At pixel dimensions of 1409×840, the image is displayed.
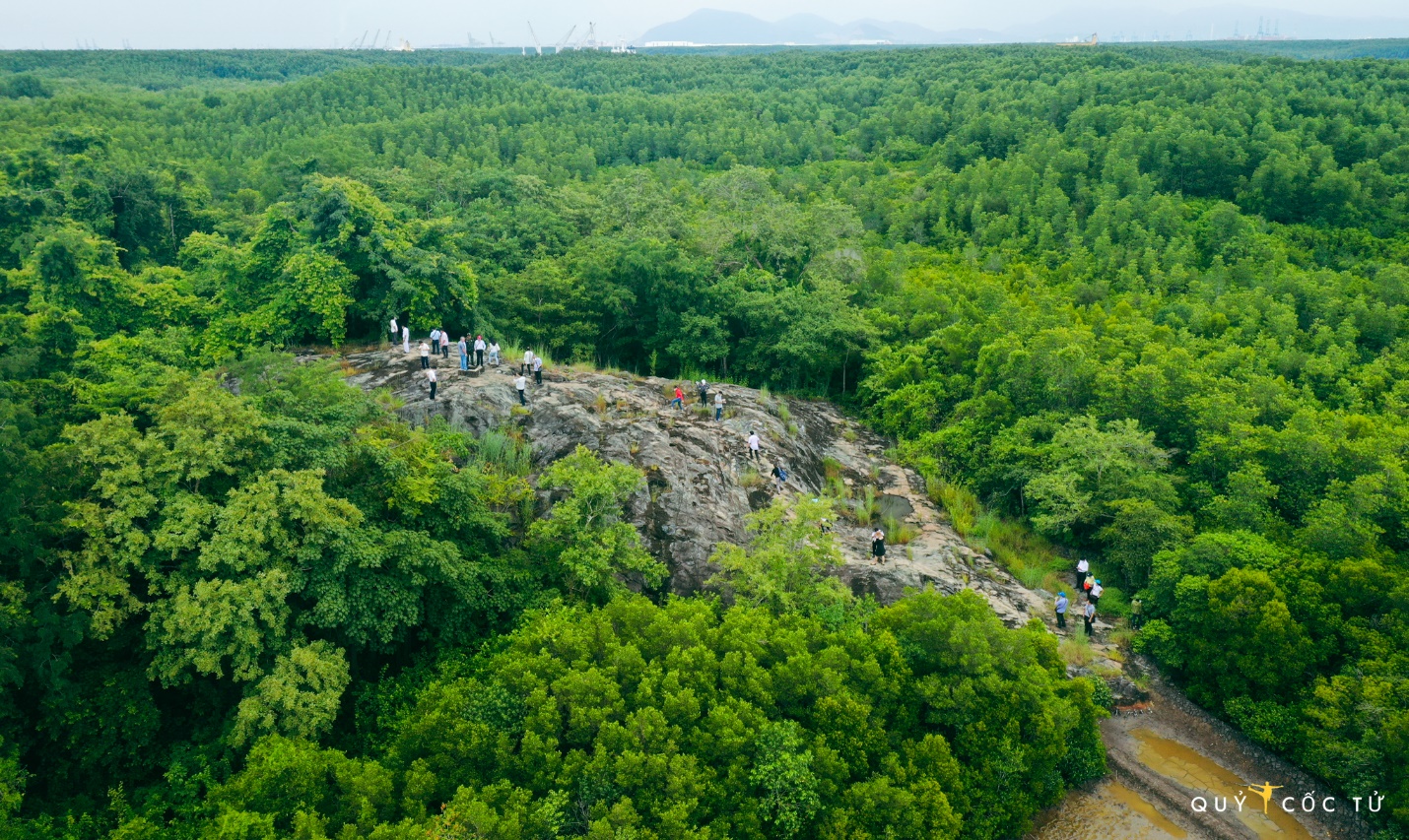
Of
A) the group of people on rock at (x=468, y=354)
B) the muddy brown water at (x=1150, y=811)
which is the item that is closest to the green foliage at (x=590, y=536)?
the group of people on rock at (x=468, y=354)

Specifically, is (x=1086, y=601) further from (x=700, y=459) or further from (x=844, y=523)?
(x=700, y=459)

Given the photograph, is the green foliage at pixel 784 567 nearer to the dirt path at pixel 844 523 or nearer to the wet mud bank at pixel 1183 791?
the dirt path at pixel 844 523

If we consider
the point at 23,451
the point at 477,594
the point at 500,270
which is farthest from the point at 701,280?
the point at 23,451

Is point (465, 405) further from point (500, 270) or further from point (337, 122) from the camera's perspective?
point (337, 122)

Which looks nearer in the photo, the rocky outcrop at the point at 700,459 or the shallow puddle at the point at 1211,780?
the shallow puddle at the point at 1211,780

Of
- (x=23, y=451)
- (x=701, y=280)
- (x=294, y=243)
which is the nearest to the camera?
(x=23, y=451)
